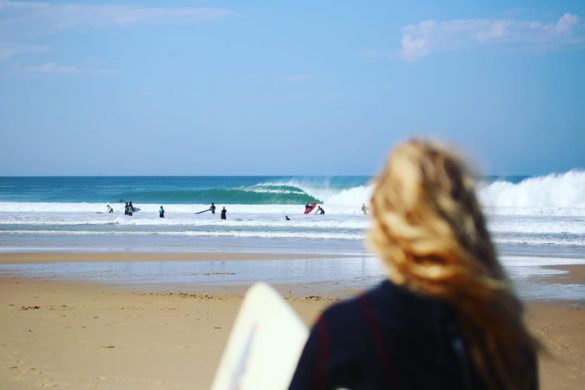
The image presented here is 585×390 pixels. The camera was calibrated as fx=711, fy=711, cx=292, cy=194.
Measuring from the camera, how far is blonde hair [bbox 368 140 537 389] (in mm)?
1312

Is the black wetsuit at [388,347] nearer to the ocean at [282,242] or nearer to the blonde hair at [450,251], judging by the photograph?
the blonde hair at [450,251]

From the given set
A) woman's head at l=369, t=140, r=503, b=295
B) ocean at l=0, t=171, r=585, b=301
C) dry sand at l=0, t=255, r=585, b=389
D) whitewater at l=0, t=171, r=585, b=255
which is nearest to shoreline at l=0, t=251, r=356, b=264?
ocean at l=0, t=171, r=585, b=301

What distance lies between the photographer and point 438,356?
1.31 metres

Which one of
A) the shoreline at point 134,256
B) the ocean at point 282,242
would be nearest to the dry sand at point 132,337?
the ocean at point 282,242

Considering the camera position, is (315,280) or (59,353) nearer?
(59,353)

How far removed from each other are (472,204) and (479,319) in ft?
0.72

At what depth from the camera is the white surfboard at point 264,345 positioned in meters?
1.69

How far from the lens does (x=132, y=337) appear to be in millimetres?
7773

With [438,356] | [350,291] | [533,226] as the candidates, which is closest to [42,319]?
[350,291]

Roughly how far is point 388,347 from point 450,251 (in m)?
0.21

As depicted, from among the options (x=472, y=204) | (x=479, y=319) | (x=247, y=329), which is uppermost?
(x=472, y=204)

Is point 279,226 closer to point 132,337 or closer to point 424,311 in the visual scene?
point 132,337

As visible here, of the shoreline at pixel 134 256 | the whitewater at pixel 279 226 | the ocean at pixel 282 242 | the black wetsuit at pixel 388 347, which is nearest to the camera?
the black wetsuit at pixel 388 347

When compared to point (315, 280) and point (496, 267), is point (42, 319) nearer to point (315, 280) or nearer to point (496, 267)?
point (315, 280)
